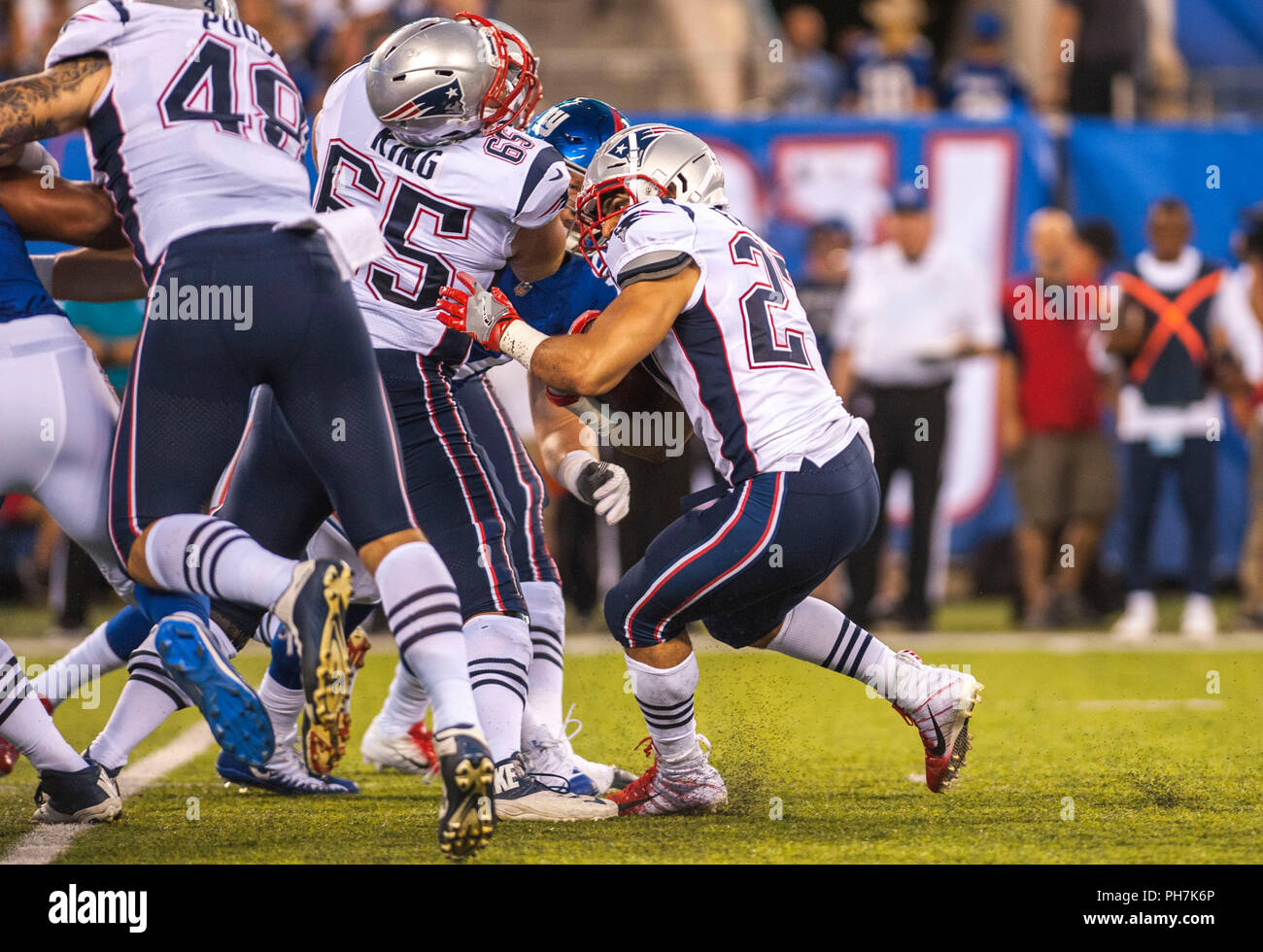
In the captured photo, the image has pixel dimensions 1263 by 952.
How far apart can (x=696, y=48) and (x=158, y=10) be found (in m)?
8.22

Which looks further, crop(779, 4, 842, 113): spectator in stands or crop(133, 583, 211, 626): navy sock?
crop(779, 4, 842, 113): spectator in stands

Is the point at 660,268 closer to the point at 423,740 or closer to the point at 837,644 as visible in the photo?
the point at 837,644

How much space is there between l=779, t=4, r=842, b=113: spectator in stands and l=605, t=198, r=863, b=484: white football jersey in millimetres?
6536

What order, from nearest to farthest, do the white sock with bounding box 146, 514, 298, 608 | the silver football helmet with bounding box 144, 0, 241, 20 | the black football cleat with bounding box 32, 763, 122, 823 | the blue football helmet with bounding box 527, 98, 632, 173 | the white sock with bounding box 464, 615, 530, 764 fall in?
the white sock with bounding box 146, 514, 298, 608 → the silver football helmet with bounding box 144, 0, 241, 20 → the black football cleat with bounding box 32, 763, 122, 823 → the white sock with bounding box 464, 615, 530, 764 → the blue football helmet with bounding box 527, 98, 632, 173

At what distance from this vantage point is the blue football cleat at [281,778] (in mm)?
4289

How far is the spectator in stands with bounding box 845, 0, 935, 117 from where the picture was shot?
999 centimetres

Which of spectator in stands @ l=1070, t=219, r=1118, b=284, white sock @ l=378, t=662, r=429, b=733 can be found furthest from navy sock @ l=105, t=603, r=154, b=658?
spectator in stands @ l=1070, t=219, r=1118, b=284

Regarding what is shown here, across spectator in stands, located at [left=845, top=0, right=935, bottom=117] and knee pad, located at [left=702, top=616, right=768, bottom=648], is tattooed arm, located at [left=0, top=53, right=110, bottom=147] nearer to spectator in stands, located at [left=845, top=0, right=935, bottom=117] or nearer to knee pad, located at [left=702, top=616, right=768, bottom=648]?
knee pad, located at [left=702, top=616, right=768, bottom=648]

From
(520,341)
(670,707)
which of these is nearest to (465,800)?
(670,707)

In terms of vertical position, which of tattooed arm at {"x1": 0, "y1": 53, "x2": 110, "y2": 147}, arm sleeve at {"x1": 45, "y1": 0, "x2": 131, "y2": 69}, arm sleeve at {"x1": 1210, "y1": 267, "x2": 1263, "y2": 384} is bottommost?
arm sleeve at {"x1": 1210, "y1": 267, "x2": 1263, "y2": 384}

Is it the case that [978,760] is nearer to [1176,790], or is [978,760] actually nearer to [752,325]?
[1176,790]

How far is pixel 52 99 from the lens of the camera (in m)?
3.34
